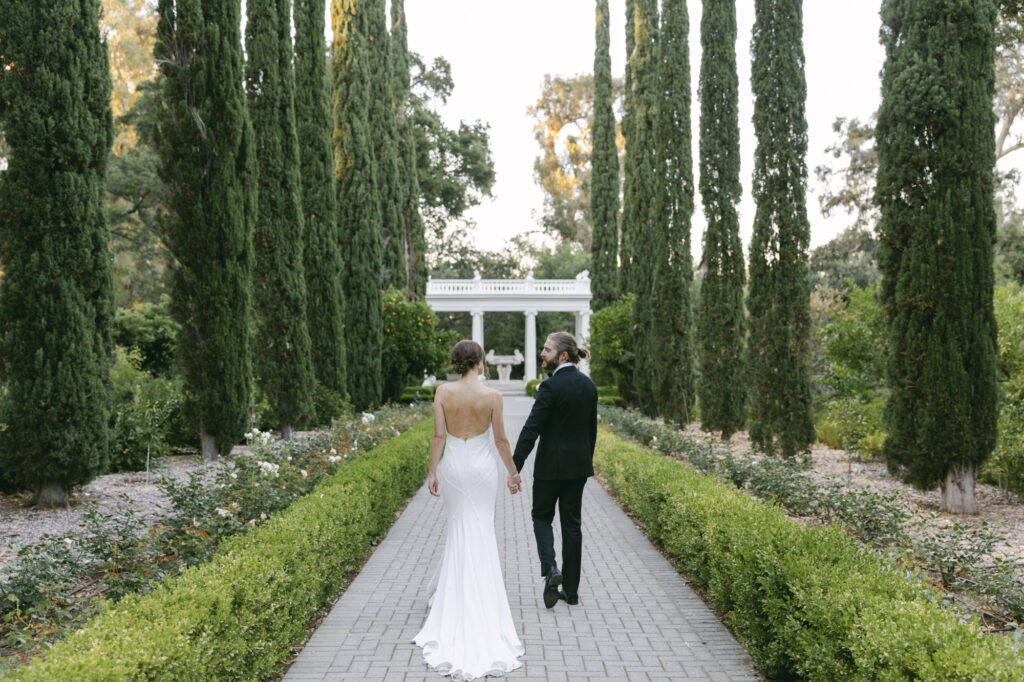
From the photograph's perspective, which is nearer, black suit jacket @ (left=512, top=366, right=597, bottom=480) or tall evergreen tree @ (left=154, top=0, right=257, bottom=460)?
black suit jacket @ (left=512, top=366, right=597, bottom=480)

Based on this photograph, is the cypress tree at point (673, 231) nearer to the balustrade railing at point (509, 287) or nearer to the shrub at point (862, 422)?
the shrub at point (862, 422)

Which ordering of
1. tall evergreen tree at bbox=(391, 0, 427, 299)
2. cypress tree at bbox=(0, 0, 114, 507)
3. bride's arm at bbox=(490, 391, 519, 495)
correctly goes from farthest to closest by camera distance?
tall evergreen tree at bbox=(391, 0, 427, 299)
cypress tree at bbox=(0, 0, 114, 507)
bride's arm at bbox=(490, 391, 519, 495)

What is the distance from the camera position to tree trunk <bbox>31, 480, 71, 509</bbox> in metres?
7.60

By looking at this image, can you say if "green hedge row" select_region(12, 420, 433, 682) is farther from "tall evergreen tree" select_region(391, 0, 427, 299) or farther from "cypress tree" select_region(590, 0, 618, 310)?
"tall evergreen tree" select_region(391, 0, 427, 299)

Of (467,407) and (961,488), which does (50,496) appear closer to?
(467,407)

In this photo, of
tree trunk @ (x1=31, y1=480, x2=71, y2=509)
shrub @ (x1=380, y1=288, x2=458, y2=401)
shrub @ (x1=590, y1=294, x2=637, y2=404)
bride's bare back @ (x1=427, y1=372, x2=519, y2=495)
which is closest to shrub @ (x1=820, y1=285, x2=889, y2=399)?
shrub @ (x1=590, y1=294, x2=637, y2=404)

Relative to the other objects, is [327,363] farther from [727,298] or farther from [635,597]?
[635,597]

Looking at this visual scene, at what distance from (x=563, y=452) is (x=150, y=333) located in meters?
13.8

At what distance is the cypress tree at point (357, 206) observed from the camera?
1800 centimetres

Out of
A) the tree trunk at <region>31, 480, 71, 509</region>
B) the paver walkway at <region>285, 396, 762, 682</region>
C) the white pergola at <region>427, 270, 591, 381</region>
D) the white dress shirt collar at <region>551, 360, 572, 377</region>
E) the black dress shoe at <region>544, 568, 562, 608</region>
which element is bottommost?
the paver walkway at <region>285, 396, 762, 682</region>

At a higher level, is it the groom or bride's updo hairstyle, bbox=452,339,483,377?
bride's updo hairstyle, bbox=452,339,483,377

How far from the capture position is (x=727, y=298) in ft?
48.0

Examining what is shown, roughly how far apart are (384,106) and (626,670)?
69.3 feet

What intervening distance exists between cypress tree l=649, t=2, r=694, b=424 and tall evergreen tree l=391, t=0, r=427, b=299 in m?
12.3
